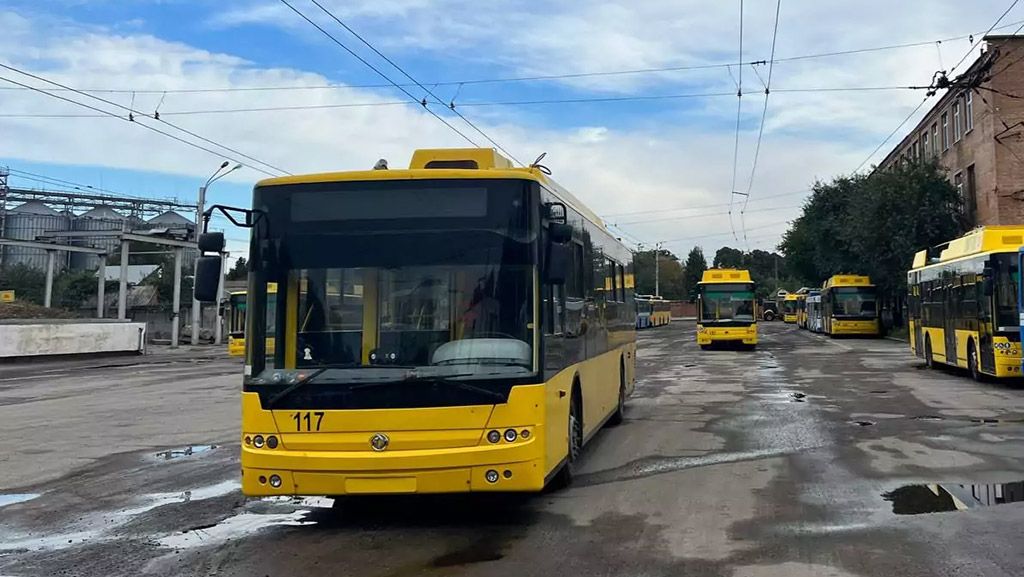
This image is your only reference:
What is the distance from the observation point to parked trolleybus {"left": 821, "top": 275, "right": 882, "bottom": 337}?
142ft

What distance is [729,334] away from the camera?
107 feet

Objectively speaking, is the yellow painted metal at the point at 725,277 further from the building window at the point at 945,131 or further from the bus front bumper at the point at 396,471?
the bus front bumper at the point at 396,471

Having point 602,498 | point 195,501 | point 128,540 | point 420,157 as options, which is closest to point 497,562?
point 602,498

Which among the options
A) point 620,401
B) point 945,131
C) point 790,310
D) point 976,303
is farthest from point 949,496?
point 790,310

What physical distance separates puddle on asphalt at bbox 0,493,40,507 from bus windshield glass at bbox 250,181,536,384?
3583 mm

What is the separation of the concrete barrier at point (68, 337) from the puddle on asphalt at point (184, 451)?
86.5 ft

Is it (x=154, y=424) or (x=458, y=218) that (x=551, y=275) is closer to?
(x=458, y=218)

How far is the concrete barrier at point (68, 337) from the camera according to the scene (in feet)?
109

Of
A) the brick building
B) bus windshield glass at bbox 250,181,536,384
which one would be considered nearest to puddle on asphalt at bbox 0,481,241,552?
bus windshield glass at bbox 250,181,536,384

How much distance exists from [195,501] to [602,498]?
3.81 m

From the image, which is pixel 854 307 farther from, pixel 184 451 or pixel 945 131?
pixel 184 451

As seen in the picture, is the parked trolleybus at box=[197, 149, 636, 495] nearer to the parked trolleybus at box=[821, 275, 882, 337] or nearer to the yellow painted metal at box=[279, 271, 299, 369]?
the yellow painted metal at box=[279, 271, 299, 369]

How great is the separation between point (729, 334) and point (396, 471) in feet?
92.5

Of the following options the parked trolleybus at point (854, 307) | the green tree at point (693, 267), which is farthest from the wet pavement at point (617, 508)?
the green tree at point (693, 267)
